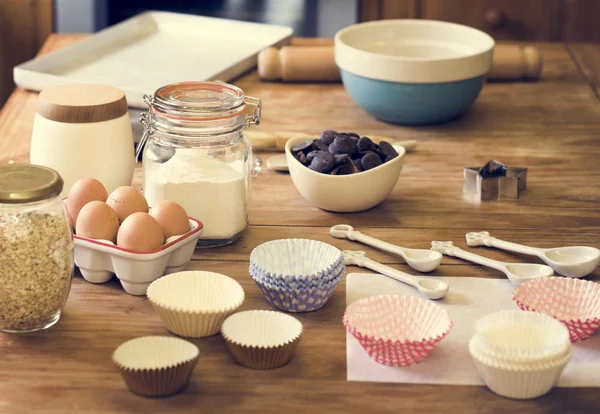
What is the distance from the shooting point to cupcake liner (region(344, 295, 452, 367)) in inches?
32.4

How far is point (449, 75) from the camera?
151 centimetres

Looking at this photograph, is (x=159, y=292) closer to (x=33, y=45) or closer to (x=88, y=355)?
(x=88, y=355)

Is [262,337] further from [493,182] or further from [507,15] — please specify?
[507,15]

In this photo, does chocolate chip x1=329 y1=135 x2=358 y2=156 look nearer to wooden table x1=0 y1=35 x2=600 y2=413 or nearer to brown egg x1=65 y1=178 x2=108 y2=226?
wooden table x1=0 y1=35 x2=600 y2=413

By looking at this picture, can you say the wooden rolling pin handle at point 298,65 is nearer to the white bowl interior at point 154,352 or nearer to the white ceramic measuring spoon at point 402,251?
the white ceramic measuring spoon at point 402,251

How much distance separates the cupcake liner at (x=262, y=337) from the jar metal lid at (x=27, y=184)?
207 mm

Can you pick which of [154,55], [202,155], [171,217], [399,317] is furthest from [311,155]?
[154,55]

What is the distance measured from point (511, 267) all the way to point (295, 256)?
0.25 m

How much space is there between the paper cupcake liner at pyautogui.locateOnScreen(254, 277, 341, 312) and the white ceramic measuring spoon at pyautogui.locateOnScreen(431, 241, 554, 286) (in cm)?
20

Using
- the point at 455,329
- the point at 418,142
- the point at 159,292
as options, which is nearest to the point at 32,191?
the point at 159,292

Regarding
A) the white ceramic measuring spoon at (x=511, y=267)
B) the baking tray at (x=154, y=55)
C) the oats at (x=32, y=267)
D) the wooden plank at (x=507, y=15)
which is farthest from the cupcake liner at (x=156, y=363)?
the wooden plank at (x=507, y=15)

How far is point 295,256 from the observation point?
999 mm

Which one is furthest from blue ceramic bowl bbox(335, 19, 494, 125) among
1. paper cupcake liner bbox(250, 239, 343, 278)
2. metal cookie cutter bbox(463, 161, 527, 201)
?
paper cupcake liner bbox(250, 239, 343, 278)

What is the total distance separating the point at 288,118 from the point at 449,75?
0.96ft
